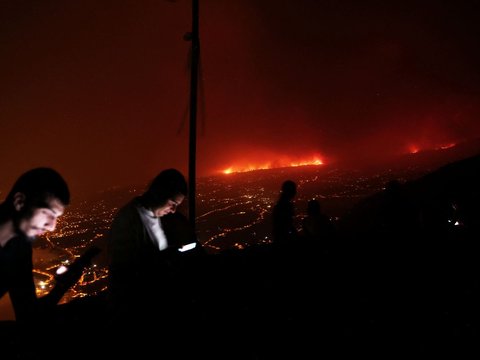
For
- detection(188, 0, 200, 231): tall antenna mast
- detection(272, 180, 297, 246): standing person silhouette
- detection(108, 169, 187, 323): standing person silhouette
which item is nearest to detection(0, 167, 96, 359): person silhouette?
detection(108, 169, 187, 323): standing person silhouette

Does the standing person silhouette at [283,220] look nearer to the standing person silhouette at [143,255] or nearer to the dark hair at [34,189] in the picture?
the standing person silhouette at [143,255]

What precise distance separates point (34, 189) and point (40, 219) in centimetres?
26

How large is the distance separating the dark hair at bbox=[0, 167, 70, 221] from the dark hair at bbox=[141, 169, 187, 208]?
41.9 inches

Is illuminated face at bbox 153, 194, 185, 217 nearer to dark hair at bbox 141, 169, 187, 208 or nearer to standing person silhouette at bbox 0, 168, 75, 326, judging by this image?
dark hair at bbox 141, 169, 187, 208

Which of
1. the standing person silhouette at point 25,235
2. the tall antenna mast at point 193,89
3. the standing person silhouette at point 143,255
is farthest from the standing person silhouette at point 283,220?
the standing person silhouette at point 25,235

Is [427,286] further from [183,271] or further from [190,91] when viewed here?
[190,91]

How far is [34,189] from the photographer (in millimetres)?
2168

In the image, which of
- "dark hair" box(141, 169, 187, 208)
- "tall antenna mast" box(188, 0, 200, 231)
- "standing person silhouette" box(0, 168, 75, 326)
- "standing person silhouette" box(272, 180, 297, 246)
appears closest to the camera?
"standing person silhouette" box(0, 168, 75, 326)

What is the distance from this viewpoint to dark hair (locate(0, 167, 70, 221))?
214 centimetres

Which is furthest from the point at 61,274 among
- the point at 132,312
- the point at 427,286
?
the point at 427,286

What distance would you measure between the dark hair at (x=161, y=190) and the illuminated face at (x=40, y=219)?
3.29 ft

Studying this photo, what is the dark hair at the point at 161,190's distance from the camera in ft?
10.6

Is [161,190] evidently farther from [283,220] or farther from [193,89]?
[193,89]

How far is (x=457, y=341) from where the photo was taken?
270 centimetres
